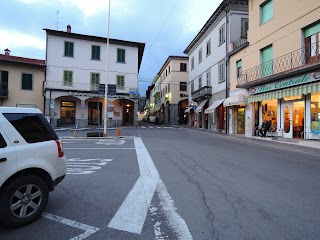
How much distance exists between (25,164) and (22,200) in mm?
492

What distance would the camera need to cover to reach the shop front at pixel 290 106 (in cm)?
1390

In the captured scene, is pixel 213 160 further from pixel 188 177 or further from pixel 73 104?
pixel 73 104

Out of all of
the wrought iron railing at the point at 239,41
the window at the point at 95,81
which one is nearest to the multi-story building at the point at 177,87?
the window at the point at 95,81

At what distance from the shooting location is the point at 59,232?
3.22 meters

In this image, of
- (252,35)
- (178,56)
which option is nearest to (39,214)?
(252,35)

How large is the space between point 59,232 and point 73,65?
3052cm

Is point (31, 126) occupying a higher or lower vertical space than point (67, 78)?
lower

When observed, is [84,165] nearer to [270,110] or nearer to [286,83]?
[286,83]

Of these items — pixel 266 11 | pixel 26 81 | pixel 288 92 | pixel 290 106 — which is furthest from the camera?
pixel 26 81

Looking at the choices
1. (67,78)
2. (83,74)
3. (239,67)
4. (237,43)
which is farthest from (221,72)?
(67,78)

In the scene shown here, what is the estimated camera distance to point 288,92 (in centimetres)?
1490

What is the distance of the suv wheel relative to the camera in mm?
3223

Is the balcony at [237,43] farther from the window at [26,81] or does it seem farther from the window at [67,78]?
the window at [26,81]

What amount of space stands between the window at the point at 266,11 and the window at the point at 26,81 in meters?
25.3
